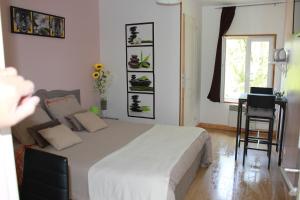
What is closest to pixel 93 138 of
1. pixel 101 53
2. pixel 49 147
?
pixel 49 147

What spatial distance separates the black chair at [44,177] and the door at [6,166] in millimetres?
1023

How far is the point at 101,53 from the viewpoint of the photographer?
183 inches

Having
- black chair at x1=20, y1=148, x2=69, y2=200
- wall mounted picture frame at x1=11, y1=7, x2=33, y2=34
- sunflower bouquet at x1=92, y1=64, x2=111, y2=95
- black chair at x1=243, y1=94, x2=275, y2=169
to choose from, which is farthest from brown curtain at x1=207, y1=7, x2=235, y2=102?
black chair at x1=20, y1=148, x2=69, y2=200

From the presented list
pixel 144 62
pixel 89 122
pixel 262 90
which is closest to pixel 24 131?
pixel 89 122

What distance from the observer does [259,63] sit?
16.3ft

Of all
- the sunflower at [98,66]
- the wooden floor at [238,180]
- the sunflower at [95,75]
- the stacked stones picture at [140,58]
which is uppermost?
the stacked stones picture at [140,58]

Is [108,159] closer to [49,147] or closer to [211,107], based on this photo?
[49,147]

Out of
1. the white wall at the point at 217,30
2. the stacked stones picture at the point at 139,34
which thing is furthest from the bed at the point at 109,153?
the white wall at the point at 217,30

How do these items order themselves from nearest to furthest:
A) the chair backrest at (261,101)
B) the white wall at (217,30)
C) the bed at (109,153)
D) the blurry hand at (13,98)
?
the blurry hand at (13,98)
the bed at (109,153)
the chair backrest at (261,101)
the white wall at (217,30)

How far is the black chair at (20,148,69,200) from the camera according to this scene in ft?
5.20

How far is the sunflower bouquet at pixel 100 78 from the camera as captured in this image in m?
4.29

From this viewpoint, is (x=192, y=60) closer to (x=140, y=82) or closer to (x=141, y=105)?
(x=140, y=82)

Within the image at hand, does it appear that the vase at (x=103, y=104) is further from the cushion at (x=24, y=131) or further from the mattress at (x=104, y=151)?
the cushion at (x=24, y=131)

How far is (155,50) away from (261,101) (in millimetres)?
1882
